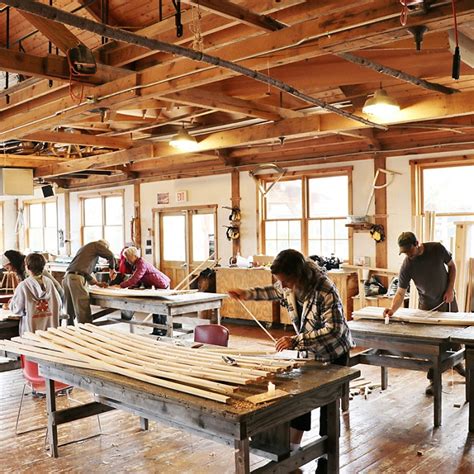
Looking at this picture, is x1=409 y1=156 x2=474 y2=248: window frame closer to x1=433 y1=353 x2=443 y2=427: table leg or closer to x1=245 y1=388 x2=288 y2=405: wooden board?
x1=433 y1=353 x2=443 y2=427: table leg

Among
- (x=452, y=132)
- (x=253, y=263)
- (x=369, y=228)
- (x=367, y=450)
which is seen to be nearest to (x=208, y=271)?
(x=253, y=263)

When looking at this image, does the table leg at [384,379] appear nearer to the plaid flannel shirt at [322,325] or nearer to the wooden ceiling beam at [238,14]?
the plaid flannel shirt at [322,325]

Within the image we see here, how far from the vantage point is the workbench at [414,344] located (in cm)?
498

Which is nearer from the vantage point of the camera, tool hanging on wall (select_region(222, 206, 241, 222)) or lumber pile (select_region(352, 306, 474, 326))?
lumber pile (select_region(352, 306, 474, 326))

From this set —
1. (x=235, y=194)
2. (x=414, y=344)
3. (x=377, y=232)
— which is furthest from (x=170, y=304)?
(x=235, y=194)

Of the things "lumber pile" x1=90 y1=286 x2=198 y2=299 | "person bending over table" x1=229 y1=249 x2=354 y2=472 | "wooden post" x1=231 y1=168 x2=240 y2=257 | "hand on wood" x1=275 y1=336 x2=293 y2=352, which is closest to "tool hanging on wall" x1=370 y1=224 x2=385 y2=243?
"wooden post" x1=231 y1=168 x2=240 y2=257

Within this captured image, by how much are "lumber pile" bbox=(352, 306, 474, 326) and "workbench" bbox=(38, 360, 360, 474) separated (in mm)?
2288

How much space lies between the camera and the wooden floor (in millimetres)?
4395

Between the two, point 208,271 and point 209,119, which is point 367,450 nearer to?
point 209,119

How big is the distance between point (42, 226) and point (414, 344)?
1409cm

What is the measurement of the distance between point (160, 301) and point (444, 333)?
3558mm

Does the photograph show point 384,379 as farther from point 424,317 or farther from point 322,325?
point 322,325

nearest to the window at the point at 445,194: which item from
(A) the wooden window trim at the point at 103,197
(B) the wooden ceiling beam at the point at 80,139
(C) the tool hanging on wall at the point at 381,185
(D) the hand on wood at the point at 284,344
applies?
(C) the tool hanging on wall at the point at 381,185

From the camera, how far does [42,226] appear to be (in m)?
17.0
